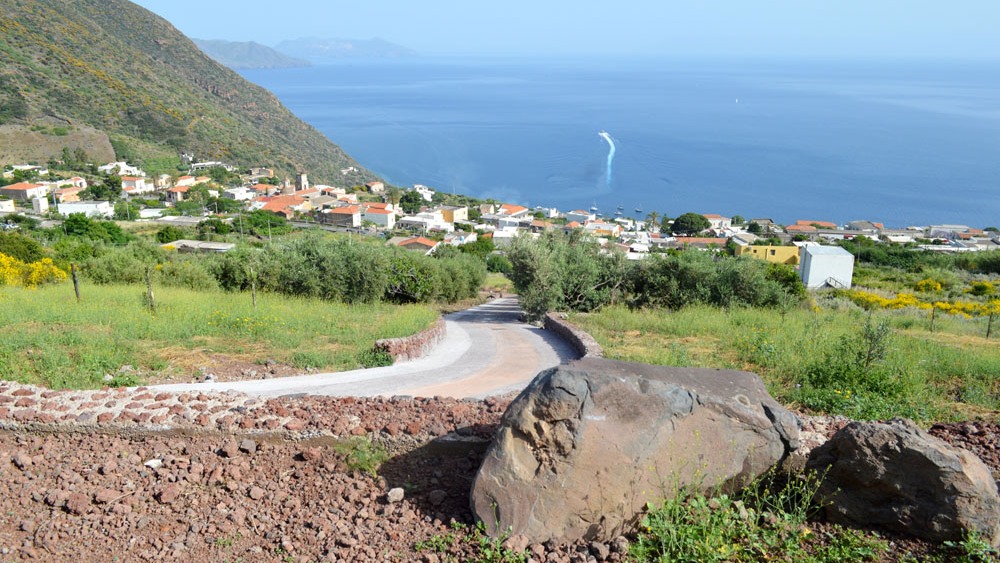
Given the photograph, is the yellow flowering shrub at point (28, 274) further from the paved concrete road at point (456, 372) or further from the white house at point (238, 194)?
the white house at point (238, 194)

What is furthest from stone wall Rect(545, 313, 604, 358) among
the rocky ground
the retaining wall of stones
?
the rocky ground

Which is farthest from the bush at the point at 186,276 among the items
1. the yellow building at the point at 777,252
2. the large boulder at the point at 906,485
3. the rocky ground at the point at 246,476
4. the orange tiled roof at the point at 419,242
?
the yellow building at the point at 777,252

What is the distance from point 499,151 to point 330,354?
322 feet

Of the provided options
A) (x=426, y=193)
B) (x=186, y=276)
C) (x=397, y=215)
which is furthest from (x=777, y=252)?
(x=426, y=193)

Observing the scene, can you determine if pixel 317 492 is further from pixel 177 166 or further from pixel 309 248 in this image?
pixel 177 166

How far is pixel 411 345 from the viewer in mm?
12391

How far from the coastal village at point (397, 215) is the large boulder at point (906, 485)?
4417 centimetres

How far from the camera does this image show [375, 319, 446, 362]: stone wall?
1186 centimetres

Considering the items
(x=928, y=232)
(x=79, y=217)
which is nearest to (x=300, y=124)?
(x=79, y=217)

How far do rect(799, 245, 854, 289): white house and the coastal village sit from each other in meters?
9.39

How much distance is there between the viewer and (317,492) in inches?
239

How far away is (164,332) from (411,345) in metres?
4.11

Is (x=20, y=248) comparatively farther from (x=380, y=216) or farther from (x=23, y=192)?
(x=380, y=216)

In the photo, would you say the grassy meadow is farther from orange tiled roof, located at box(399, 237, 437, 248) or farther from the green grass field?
orange tiled roof, located at box(399, 237, 437, 248)
